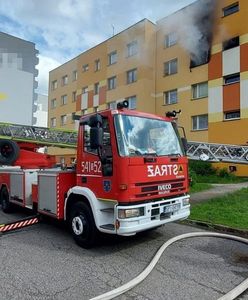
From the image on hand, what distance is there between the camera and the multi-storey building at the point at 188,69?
2202cm

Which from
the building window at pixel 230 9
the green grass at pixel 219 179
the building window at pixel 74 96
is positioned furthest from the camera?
the building window at pixel 74 96

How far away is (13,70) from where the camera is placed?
16.9 ft

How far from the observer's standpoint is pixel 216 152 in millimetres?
15789

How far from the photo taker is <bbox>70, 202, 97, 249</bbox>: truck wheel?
19.6 ft

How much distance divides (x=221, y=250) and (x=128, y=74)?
1009 inches

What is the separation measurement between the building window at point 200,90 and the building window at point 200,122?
1.52 meters

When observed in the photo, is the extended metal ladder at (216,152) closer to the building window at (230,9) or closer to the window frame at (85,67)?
the building window at (230,9)

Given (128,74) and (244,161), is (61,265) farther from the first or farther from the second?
(128,74)

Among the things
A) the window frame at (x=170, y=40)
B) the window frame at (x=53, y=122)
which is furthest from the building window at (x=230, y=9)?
the window frame at (x=53, y=122)

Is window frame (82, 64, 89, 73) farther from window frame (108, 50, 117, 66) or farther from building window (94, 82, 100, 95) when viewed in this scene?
window frame (108, 50, 117, 66)

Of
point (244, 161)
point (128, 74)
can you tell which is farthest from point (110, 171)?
point (128, 74)

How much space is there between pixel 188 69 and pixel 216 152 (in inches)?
452

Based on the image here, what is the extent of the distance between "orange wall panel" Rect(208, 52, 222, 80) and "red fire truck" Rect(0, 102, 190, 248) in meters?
17.7

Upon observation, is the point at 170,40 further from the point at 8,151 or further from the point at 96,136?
the point at 96,136
